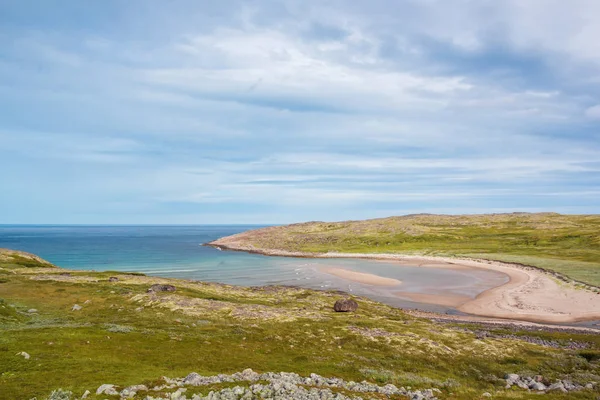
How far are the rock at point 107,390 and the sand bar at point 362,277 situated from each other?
93.9 m

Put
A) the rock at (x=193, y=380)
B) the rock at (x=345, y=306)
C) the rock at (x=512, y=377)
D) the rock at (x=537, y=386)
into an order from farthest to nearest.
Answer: the rock at (x=345, y=306), the rock at (x=512, y=377), the rock at (x=537, y=386), the rock at (x=193, y=380)

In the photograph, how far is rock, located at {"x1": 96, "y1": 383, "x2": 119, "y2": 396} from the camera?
67.8 feet

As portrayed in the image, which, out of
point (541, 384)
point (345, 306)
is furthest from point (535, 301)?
point (541, 384)

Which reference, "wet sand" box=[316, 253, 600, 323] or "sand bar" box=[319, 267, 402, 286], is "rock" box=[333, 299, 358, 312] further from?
"sand bar" box=[319, 267, 402, 286]

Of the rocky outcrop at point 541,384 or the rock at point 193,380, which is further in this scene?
the rocky outcrop at point 541,384

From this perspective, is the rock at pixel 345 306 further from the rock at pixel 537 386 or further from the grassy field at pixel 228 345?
the rock at pixel 537 386

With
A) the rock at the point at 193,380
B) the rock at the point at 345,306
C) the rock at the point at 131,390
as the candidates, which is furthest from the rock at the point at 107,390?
the rock at the point at 345,306

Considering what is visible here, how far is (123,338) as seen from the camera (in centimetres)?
3556

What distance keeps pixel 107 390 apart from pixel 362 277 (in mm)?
106399

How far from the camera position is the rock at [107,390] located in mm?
20673

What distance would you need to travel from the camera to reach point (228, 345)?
38250 mm

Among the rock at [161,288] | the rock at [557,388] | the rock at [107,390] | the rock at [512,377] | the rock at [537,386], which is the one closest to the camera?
the rock at [107,390]

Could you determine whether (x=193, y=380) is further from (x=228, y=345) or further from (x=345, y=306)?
(x=345, y=306)

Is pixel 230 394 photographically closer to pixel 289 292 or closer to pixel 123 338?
pixel 123 338
